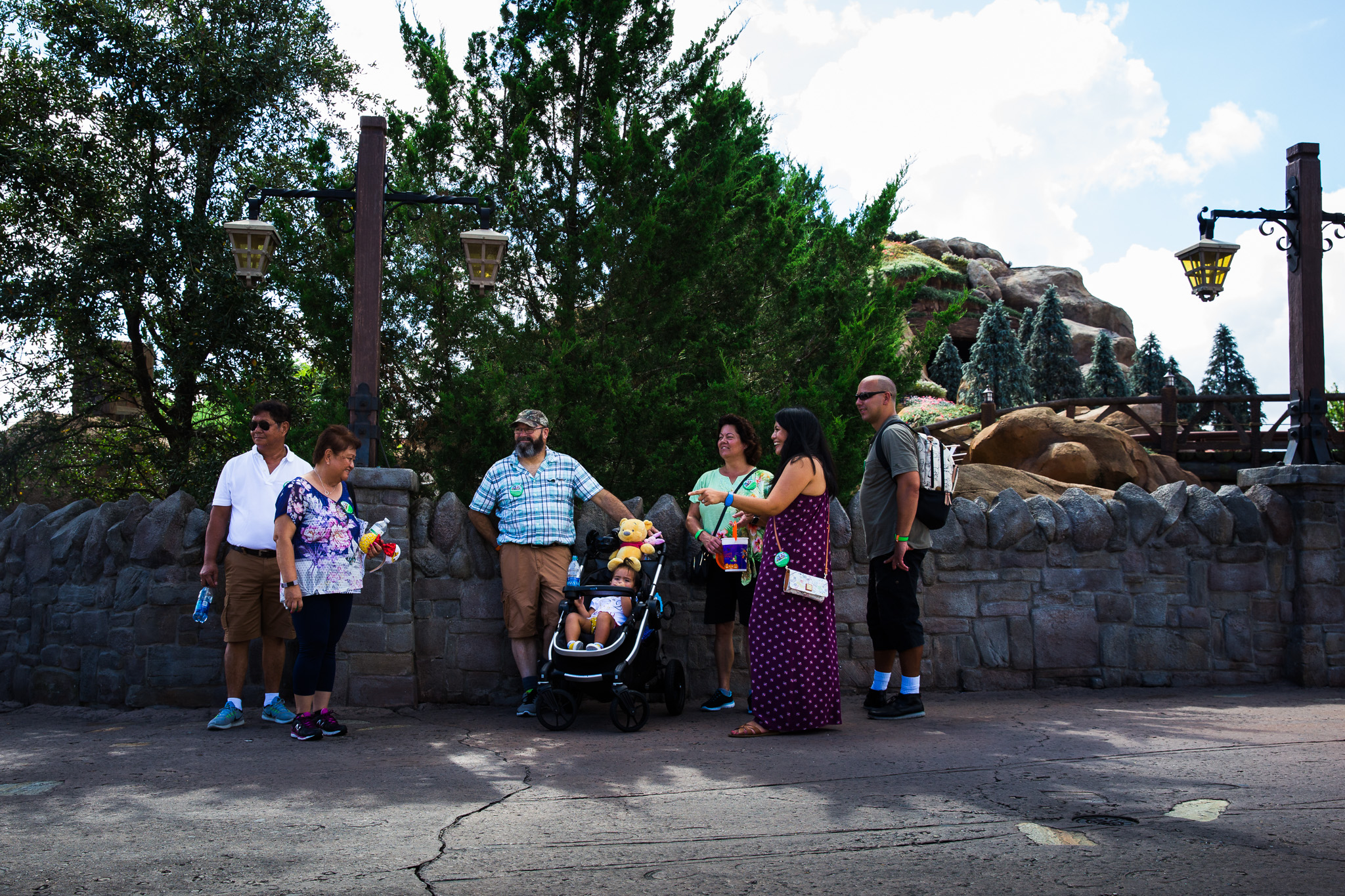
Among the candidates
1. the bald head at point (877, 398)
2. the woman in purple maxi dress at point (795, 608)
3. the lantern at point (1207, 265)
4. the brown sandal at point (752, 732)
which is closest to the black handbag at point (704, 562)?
the woman in purple maxi dress at point (795, 608)

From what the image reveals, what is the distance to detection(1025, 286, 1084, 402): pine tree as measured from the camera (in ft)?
130

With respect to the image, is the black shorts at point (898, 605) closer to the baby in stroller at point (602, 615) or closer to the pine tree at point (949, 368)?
the baby in stroller at point (602, 615)

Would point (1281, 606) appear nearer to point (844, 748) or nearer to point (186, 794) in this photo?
point (844, 748)

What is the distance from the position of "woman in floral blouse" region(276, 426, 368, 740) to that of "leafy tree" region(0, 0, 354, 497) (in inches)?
314

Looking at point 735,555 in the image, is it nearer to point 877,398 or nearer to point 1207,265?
point 877,398

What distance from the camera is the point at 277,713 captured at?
5.53 m

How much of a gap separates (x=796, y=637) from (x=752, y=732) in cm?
53

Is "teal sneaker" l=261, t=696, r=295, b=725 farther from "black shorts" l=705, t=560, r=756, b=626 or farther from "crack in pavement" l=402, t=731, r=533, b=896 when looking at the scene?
"black shorts" l=705, t=560, r=756, b=626

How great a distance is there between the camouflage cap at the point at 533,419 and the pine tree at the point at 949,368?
36643 mm

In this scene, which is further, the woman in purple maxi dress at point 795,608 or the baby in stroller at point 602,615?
the baby in stroller at point 602,615

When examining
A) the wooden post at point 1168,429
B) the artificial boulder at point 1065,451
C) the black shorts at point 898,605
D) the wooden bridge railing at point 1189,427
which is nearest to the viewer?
the black shorts at point 898,605

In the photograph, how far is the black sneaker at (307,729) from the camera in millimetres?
5023

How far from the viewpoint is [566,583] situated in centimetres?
573

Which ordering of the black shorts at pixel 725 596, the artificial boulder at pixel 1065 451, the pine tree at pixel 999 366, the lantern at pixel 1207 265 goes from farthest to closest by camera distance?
the pine tree at pixel 999 366
the artificial boulder at pixel 1065 451
the lantern at pixel 1207 265
the black shorts at pixel 725 596
